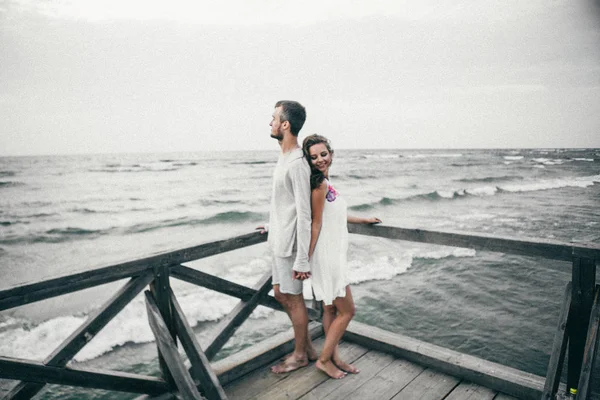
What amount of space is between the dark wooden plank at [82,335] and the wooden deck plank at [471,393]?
7.25 feet

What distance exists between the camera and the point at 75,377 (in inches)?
75.7

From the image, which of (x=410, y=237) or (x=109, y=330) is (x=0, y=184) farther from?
(x=410, y=237)

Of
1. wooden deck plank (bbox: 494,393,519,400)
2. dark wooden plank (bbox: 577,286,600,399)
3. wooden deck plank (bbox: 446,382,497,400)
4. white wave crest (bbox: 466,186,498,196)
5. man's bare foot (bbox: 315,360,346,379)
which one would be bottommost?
white wave crest (bbox: 466,186,498,196)

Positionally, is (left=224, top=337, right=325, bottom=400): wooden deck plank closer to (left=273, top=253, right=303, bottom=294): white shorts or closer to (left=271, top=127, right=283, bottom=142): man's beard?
(left=273, top=253, right=303, bottom=294): white shorts

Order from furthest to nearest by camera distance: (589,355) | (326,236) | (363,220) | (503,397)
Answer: (363,220), (326,236), (503,397), (589,355)

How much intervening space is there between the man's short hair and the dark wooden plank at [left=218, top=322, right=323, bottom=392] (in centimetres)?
179

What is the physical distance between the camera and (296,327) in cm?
280

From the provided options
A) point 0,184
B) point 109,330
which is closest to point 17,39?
point 0,184

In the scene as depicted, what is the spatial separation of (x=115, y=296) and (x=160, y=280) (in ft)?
0.90

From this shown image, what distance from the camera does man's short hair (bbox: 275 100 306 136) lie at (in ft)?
8.00

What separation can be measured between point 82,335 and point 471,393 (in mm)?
2499

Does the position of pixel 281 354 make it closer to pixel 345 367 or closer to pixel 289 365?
pixel 289 365

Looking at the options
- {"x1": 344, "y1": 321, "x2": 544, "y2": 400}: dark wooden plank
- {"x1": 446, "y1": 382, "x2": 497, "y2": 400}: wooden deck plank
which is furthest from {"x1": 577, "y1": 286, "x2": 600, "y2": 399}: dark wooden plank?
{"x1": 446, "y1": 382, "x2": 497, "y2": 400}: wooden deck plank

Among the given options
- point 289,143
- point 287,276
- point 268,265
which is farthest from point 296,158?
point 268,265
